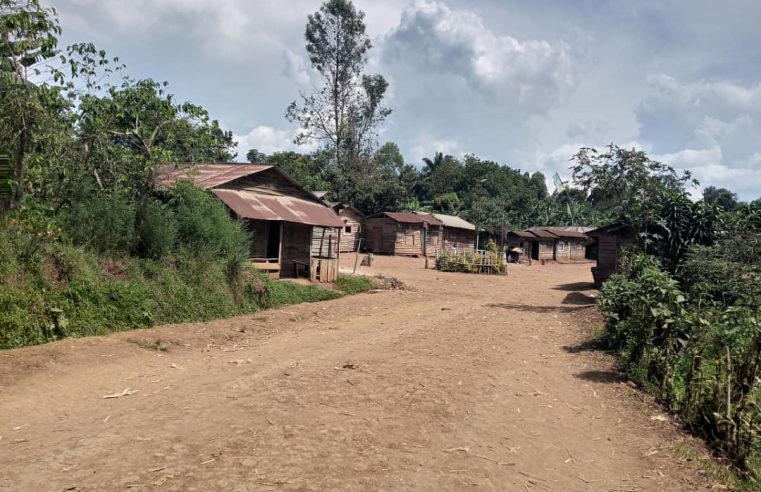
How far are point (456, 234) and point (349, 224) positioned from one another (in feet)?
35.3

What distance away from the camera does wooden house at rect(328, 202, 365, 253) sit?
3578 centimetres

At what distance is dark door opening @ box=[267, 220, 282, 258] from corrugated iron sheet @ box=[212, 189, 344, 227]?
0.95 meters

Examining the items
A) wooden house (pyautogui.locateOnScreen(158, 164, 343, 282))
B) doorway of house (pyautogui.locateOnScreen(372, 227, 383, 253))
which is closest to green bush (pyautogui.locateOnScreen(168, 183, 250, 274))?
wooden house (pyautogui.locateOnScreen(158, 164, 343, 282))

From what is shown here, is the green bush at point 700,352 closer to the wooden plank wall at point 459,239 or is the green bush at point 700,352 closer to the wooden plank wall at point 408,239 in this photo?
the wooden plank wall at point 408,239

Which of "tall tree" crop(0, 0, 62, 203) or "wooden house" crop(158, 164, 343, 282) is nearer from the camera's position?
"tall tree" crop(0, 0, 62, 203)

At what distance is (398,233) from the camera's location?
37000mm

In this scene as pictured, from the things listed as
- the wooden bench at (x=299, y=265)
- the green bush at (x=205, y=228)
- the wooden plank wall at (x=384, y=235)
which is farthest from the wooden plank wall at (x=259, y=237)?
the wooden plank wall at (x=384, y=235)

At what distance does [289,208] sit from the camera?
18906mm

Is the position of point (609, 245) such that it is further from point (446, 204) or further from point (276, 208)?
point (446, 204)

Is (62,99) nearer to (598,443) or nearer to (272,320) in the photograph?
(272,320)

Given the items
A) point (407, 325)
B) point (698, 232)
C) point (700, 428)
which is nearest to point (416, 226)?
point (698, 232)

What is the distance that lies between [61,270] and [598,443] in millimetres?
8840

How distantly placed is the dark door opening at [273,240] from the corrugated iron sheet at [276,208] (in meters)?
0.95

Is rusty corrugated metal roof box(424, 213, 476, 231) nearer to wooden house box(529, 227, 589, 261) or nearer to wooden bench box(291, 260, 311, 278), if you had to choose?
wooden house box(529, 227, 589, 261)
